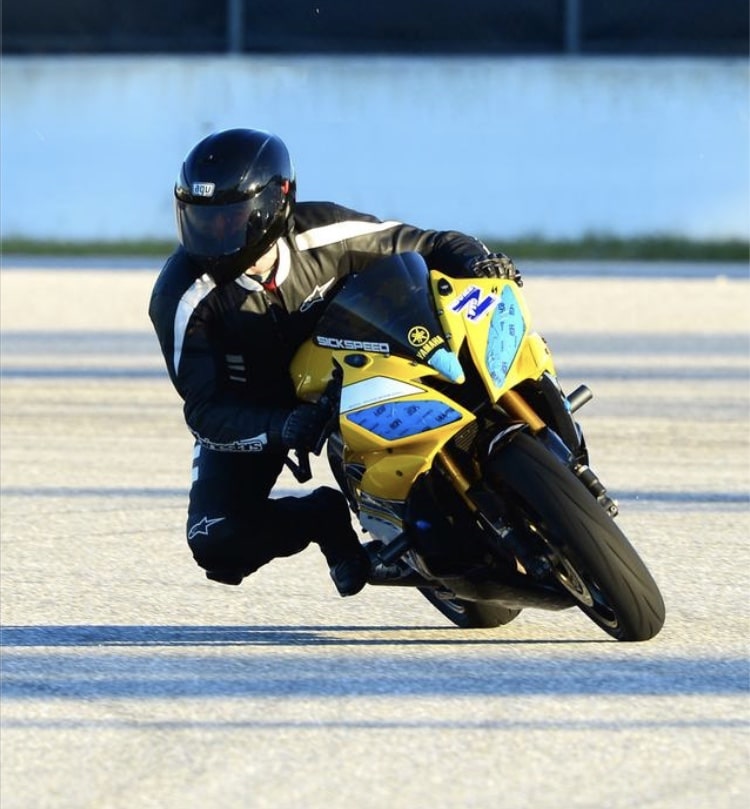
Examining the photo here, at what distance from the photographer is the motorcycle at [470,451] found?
14.9 feet

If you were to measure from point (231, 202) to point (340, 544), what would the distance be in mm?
1096

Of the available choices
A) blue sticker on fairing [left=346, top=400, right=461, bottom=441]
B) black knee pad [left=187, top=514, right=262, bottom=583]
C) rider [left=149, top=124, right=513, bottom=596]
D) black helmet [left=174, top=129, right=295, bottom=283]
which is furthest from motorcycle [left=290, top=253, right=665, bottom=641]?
black knee pad [left=187, top=514, right=262, bottom=583]

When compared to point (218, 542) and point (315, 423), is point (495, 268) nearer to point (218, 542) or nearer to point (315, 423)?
point (315, 423)

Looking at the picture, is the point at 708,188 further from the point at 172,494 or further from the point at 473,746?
the point at 473,746

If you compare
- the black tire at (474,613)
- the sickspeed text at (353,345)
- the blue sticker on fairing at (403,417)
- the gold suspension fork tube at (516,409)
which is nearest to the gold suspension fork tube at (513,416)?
the gold suspension fork tube at (516,409)

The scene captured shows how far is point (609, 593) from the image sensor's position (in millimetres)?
4559

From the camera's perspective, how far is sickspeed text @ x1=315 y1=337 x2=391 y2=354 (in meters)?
4.75

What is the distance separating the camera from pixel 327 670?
482 centimetres

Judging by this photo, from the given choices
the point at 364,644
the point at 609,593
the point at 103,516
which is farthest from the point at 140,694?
the point at 103,516

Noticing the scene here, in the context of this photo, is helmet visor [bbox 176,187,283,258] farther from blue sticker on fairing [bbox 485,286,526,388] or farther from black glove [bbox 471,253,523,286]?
blue sticker on fairing [bbox 485,286,526,388]

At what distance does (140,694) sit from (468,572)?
927 mm

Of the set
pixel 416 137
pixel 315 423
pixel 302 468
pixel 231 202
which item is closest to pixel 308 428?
pixel 315 423

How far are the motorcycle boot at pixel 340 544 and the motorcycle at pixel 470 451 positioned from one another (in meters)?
0.29

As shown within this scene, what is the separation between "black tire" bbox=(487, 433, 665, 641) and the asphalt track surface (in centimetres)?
21
